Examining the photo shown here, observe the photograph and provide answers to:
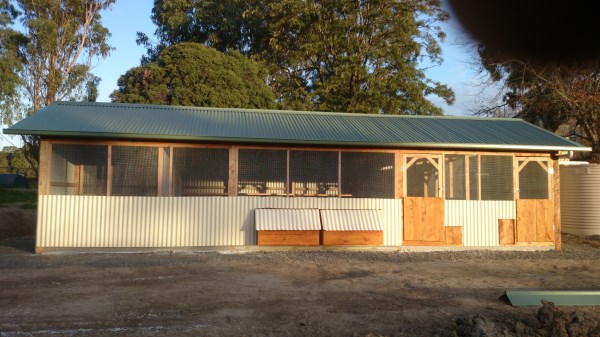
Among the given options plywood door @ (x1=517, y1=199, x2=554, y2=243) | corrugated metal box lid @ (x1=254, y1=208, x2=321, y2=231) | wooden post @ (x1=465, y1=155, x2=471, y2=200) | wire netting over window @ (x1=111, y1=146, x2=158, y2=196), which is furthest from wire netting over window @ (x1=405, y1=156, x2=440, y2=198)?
wire netting over window @ (x1=111, y1=146, x2=158, y2=196)

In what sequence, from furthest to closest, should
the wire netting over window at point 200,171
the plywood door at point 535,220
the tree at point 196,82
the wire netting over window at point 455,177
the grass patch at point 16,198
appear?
the tree at point 196,82 → the grass patch at point 16,198 → the plywood door at point 535,220 → the wire netting over window at point 455,177 → the wire netting over window at point 200,171

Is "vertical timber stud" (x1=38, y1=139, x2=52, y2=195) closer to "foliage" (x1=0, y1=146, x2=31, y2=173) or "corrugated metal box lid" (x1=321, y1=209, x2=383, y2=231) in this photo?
"corrugated metal box lid" (x1=321, y1=209, x2=383, y2=231)

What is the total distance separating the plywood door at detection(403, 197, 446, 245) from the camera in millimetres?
13961

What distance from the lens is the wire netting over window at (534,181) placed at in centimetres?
1462

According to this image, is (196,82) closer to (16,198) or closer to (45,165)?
(16,198)

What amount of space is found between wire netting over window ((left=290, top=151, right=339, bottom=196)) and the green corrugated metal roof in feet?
1.59

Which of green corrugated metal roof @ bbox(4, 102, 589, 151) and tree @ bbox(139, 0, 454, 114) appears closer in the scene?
green corrugated metal roof @ bbox(4, 102, 589, 151)

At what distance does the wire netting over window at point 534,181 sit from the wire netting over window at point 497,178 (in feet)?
1.16

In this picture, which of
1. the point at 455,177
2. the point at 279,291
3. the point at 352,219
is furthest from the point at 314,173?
the point at 279,291

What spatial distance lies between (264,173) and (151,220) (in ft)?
9.66

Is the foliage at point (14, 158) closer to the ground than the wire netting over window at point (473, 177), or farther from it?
farther from it

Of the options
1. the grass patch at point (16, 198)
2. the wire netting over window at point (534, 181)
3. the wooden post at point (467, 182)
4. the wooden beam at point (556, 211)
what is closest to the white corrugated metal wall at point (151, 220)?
the wooden post at point (467, 182)

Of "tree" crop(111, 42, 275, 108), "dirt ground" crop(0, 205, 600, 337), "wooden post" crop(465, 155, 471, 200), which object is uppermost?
"tree" crop(111, 42, 275, 108)

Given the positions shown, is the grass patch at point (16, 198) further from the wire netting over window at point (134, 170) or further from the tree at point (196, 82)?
the wire netting over window at point (134, 170)
